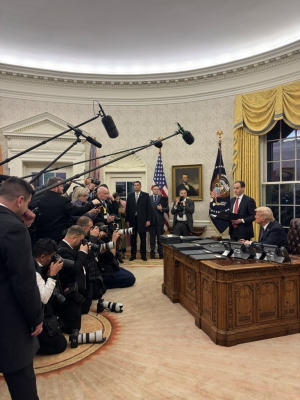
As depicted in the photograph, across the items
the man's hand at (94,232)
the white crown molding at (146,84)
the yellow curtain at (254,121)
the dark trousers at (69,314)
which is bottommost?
the dark trousers at (69,314)

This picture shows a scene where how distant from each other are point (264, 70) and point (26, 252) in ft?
22.3

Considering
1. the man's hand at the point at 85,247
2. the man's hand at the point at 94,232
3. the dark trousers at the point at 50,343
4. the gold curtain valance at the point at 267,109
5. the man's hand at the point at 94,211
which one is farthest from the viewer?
the gold curtain valance at the point at 267,109

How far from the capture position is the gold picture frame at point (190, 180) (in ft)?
25.2

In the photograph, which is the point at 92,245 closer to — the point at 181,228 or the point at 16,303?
the point at 16,303

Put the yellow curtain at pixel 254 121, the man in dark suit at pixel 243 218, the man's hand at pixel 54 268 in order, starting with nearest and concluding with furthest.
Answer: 1. the man's hand at pixel 54 268
2. the man in dark suit at pixel 243 218
3. the yellow curtain at pixel 254 121

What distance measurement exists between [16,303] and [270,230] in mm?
3015

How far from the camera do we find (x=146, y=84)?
7902mm

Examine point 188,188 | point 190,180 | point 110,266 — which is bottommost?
point 110,266

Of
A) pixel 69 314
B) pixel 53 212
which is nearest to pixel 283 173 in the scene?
pixel 53 212

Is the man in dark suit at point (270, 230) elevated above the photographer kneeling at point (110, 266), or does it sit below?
above

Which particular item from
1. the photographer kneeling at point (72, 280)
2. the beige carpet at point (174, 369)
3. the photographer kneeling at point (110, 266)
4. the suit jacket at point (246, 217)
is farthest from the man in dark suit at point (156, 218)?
the photographer kneeling at point (72, 280)

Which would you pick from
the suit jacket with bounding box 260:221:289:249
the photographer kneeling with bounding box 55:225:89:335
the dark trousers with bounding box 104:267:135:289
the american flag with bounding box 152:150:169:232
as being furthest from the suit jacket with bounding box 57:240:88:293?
the american flag with bounding box 152:150:169:232

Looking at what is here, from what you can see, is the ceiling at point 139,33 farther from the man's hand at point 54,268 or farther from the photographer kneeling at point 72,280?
the man's hand at point 54,268

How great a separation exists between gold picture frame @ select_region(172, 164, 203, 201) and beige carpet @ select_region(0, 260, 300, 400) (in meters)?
4.44
